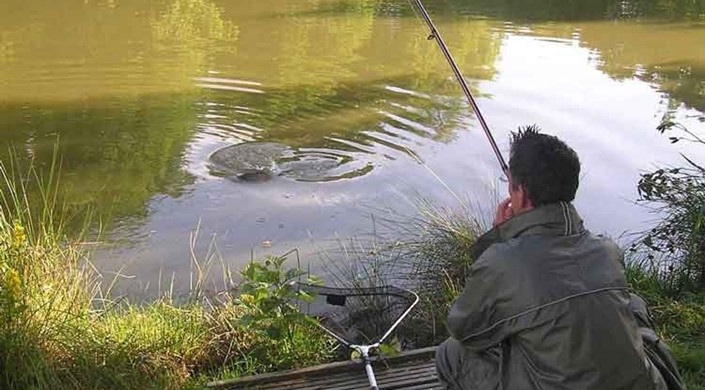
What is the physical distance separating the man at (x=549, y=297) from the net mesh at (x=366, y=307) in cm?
187

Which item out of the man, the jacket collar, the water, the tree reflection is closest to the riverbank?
the water

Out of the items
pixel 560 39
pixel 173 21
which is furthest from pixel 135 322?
pixel 560 39

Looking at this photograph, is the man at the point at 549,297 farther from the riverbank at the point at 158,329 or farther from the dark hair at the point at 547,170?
the riverbank at the point at 158,329

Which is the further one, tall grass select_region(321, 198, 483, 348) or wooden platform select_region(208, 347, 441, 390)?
tall grass select_region(321, 198, 483, 348)

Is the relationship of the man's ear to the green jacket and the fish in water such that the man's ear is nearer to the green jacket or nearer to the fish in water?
the green jacket

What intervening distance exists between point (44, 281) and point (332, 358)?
1373 mm

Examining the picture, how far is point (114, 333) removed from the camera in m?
3.90

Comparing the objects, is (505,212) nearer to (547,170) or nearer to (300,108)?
(547,170)

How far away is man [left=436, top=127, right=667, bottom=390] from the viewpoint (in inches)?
94.3

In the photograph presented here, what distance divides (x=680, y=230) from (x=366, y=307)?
77.3 inches

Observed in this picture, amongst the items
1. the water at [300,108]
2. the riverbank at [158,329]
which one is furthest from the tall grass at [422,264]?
the water at [300,108]

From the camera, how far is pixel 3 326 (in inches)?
140

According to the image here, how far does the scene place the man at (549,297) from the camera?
2396 mm

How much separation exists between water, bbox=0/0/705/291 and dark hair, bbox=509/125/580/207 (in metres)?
3.43
